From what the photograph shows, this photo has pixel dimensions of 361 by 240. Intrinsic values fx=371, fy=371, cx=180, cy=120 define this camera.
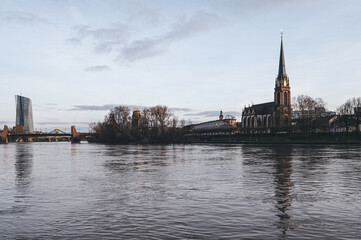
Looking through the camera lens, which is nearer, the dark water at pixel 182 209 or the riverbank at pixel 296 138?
the dark water at pixel 182 209

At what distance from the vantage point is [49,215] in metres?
13.4

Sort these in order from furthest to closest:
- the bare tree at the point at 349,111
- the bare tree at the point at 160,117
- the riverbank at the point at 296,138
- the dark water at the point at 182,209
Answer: the bare tree at the point at 160,117
the bare tree at the point at 349,111
the riverbank at the point at 296,138
the dark water at the point at 182,209

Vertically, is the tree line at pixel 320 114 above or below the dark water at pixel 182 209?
above

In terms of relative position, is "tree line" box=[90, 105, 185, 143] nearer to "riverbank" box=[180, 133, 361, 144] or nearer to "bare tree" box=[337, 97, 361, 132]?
"riverbank" box=[180, 133, 361, 144]

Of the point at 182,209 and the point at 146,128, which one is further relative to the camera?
the point at 146,128

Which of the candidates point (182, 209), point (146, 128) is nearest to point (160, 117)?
point (146, 128)

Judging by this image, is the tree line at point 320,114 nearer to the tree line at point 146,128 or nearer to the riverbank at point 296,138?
the riverbank at point 296,138

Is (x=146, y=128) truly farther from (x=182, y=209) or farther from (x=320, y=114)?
(x=182, y=209)

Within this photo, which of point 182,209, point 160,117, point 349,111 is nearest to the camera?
point 182,209

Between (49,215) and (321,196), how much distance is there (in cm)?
1179

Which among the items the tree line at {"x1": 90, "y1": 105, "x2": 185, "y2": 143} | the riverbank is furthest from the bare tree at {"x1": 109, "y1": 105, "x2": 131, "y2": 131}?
the riverbank

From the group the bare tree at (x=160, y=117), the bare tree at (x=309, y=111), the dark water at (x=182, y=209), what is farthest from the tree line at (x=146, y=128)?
the dark water at (x=182, y=209)

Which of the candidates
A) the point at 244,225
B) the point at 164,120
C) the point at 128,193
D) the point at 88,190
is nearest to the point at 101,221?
the point at 244,225

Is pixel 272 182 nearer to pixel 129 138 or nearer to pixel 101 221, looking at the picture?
pixel 101 221
